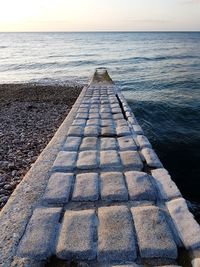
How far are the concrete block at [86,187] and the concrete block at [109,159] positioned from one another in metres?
0.29

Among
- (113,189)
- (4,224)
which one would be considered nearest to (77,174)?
(113,189)

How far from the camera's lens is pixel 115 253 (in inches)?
75.8

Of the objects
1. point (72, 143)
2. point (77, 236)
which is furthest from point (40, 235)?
point (72, 143)

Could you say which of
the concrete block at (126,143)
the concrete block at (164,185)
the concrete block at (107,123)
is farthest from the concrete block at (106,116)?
the concrete block at (164,185)

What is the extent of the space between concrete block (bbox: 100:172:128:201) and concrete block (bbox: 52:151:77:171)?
44 centimetres

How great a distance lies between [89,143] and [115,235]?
2.07 meters

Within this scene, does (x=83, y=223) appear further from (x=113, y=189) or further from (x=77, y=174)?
(x=77, y=174)

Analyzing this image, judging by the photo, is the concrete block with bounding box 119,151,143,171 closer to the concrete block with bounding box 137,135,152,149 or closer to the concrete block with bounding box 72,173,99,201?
the concrete block with bounding box 137,135,152,149

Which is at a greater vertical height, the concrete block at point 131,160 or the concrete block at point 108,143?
the concrete block at point 131,160

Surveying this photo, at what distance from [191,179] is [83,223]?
12.4 ft

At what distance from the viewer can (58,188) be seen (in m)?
2.78

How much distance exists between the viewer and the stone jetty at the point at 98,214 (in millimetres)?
1923

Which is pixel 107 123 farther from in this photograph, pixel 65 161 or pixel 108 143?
pixel 65 161

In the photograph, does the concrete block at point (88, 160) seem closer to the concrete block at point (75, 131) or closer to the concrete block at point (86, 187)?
the concrete block at point (86, 187)
